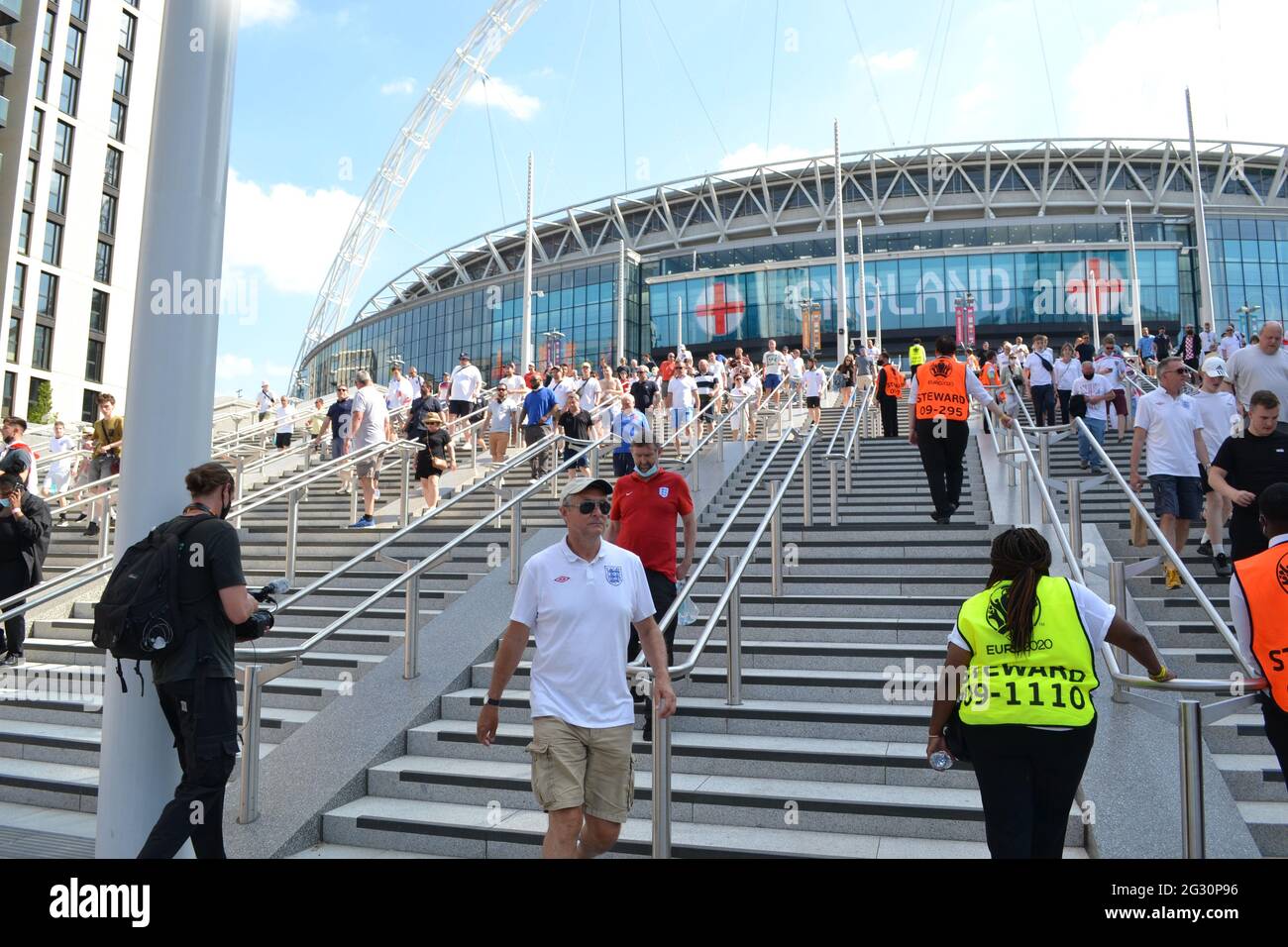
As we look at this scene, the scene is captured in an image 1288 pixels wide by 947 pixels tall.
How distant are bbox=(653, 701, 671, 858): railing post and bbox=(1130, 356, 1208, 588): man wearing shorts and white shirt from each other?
5.00 meters

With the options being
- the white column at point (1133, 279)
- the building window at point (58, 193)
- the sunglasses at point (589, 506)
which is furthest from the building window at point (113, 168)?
the sunglasses at point (589, 506)

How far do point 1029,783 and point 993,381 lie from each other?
18.5m

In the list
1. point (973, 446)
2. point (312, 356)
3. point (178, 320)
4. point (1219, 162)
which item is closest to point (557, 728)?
point (178, 320)

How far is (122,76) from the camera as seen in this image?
57250 mm

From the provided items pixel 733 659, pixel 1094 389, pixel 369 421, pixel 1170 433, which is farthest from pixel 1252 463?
pixel 369 421

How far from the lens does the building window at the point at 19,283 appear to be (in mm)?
49906

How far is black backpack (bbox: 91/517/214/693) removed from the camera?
152 inches

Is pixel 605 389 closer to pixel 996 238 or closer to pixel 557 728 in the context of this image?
pixel 557 728

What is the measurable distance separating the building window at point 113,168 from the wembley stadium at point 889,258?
2236cm

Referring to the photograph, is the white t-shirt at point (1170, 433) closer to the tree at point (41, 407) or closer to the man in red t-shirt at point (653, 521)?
the man in red t-shirt at point (653, 521)

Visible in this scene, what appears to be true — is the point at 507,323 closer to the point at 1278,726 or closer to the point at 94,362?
the point at 94,362

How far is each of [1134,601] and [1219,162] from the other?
72.2 meters
